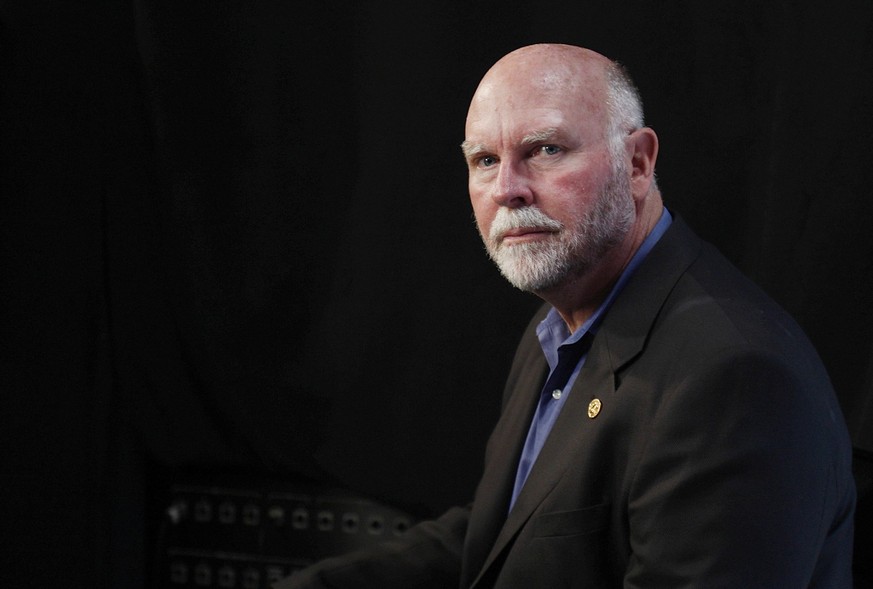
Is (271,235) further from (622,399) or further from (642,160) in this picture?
(622,399)

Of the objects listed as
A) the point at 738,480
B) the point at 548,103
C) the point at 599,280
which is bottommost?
the point at 738,480

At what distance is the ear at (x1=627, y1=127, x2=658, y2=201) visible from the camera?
4.10 ft

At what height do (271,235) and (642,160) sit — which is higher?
(642,160)

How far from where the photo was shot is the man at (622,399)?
0.99 metres

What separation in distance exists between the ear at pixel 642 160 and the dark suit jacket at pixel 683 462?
6cm

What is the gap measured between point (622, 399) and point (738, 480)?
0.18 meters

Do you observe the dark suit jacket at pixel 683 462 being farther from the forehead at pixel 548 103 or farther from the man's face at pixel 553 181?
the forehead at pixel 548 103

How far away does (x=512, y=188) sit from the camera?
1218mm

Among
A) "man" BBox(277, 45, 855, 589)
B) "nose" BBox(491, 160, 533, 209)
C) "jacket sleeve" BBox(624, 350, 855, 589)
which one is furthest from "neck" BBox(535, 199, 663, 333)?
"jacket sleeve" BBox(624, 350, 855, 589)

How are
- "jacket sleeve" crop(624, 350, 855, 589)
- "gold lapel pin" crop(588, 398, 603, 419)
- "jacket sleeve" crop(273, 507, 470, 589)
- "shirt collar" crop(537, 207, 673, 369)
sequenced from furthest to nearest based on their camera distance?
"jacket sleeve" crop(273, 507, 470, 589) → "shirt collar" crop(537, 207, 673, 369) → "gold lapel pin" crop(588, 398, 603, 419) → "jacket sleeve" crop(624, 350, 855, 589)

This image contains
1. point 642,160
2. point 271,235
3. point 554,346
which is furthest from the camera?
point 271,235

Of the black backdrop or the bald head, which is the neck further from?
the black backdrop

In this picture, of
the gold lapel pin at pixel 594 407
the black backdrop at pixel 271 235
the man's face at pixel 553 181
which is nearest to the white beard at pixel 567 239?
the man's face at pixel 553 181

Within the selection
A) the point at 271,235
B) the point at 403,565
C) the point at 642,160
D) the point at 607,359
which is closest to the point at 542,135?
the point at 642,160
